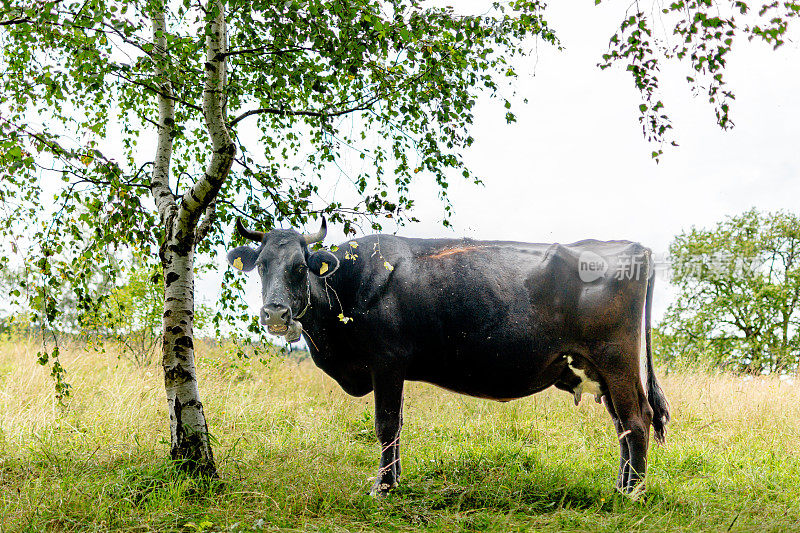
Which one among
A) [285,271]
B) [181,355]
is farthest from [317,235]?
[181,355]

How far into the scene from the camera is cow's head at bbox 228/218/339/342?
19.6 feet

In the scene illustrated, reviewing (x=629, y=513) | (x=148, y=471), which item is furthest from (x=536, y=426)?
(x=148, y=471)

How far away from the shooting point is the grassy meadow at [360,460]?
5496 mm

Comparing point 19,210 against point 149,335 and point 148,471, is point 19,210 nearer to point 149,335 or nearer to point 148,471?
point 148,471

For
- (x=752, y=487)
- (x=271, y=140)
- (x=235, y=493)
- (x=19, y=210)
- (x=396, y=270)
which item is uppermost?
(x=271, y=140)

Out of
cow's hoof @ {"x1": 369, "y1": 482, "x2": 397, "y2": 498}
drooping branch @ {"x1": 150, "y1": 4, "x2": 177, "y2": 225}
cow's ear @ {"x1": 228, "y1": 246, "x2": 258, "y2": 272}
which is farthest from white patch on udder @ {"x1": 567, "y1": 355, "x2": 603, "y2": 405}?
drooping branch @ {"x1": 150, "y1": 4, "x2": 177, "y2": 225}

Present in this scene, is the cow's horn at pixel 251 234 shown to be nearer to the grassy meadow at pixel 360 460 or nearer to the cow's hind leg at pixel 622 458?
the grassy meadow at pixel 360 460

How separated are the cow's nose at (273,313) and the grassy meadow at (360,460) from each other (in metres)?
1.55

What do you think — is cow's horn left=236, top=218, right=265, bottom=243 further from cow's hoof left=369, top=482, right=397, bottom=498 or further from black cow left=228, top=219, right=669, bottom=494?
cow's hoof left=369, top=482, right=397, bottom=498

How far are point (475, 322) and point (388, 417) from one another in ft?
4.24

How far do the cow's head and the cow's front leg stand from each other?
39.6 inches

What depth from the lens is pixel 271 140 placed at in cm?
893

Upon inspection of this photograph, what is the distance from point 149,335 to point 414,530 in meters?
9.62
